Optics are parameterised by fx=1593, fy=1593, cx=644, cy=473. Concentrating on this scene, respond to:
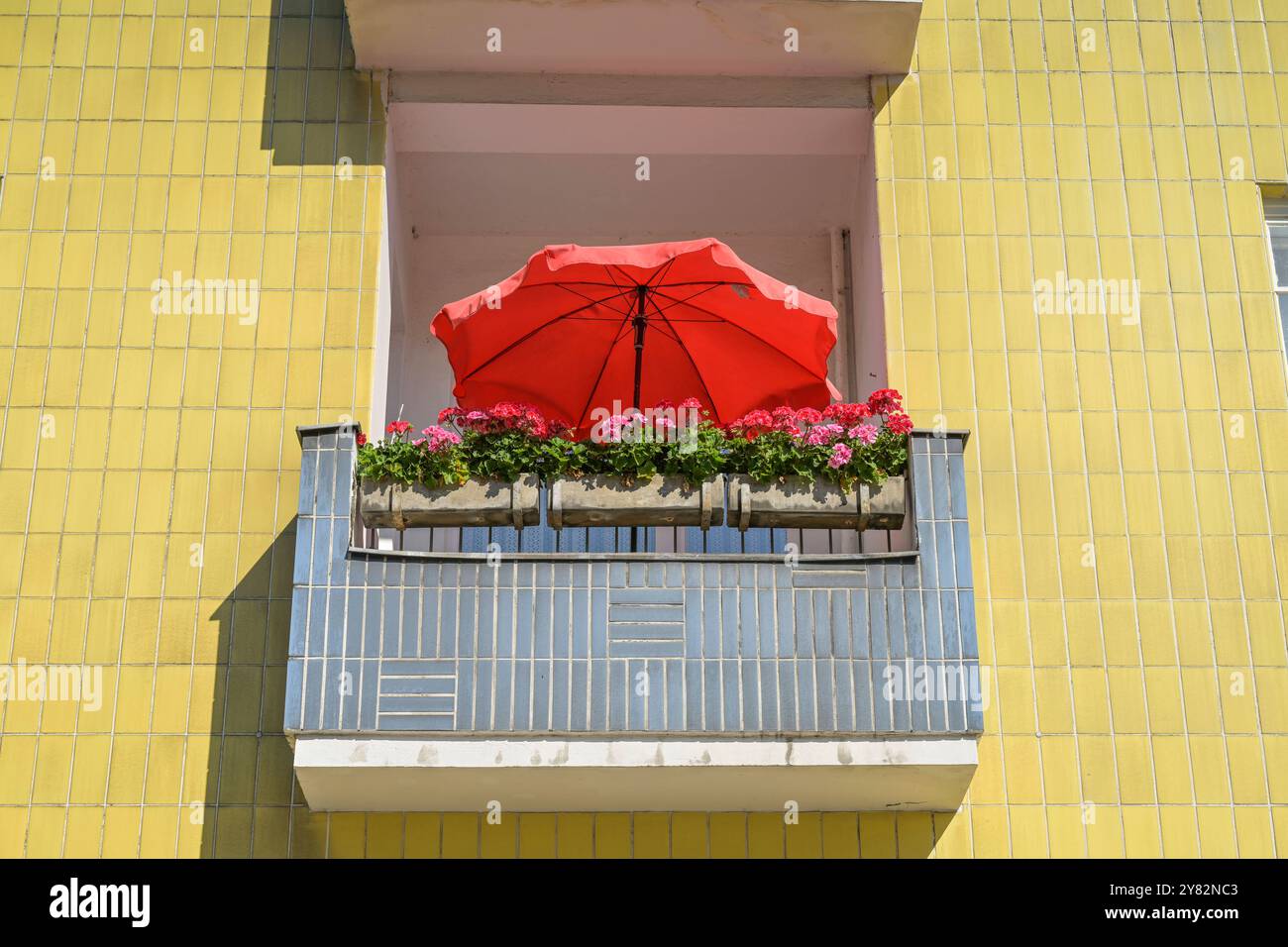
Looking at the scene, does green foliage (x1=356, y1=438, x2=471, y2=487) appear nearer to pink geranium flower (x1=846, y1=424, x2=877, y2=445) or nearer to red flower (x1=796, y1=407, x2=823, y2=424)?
red flower (x1=796, y1=407, x2=823, y2=424)

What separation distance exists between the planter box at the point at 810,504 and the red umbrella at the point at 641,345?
1474 millimetres

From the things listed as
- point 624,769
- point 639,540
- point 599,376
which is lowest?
point 624,769

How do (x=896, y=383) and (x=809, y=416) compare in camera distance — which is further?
(x=896, y=383)

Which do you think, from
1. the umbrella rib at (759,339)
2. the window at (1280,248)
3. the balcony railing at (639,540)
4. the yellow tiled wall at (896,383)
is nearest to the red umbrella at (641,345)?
the umbrella rib at (759,339)

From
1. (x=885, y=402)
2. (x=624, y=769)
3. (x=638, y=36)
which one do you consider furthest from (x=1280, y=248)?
(x=624, y=769)

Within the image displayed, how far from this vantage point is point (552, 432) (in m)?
10.3

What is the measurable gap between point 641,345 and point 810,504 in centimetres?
224

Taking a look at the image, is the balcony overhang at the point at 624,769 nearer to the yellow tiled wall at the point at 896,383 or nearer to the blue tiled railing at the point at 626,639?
the blue tiled railing at the point at 626,639

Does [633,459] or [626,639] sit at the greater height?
[633,459]

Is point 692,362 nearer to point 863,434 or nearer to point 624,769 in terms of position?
point 863,434

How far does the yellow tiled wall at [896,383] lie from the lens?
33.0 feet

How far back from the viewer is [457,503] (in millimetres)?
9867
